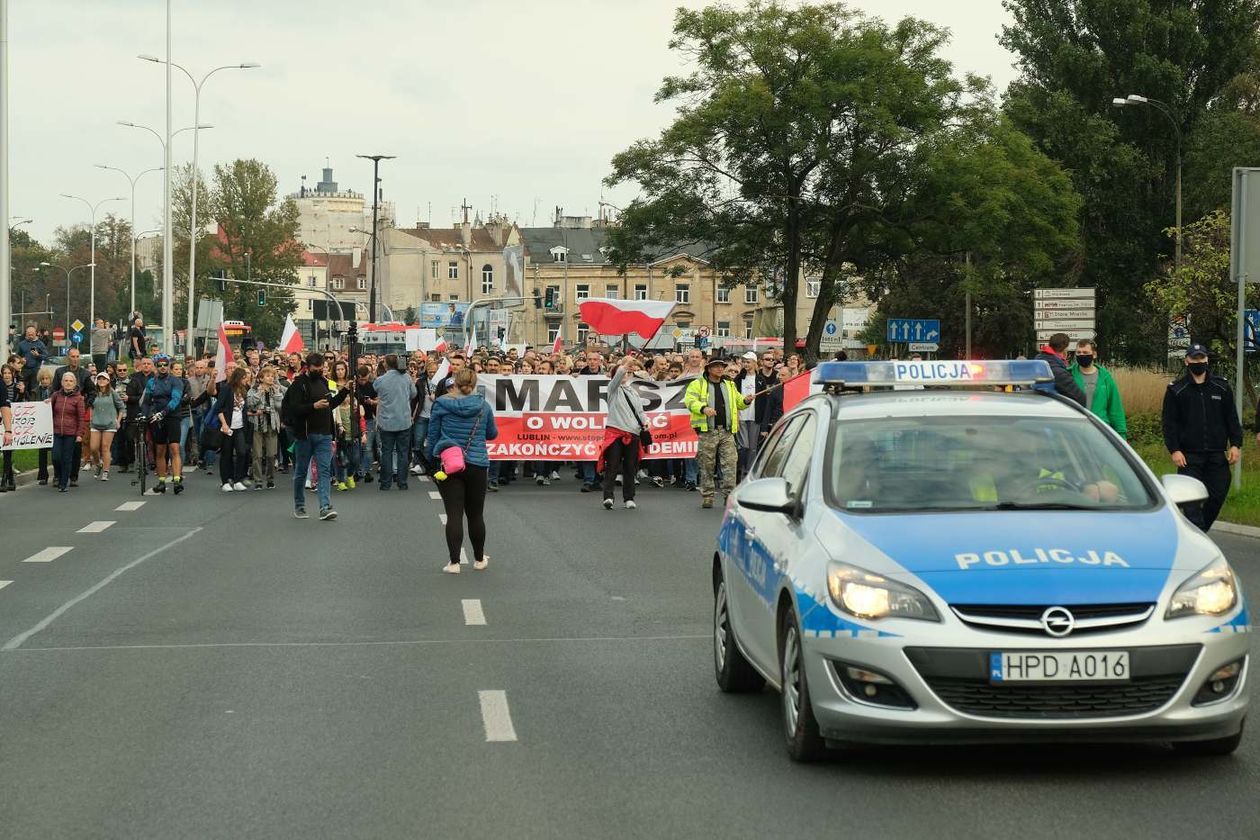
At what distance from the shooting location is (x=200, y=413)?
31.4m

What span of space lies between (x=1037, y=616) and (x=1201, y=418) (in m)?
9.25

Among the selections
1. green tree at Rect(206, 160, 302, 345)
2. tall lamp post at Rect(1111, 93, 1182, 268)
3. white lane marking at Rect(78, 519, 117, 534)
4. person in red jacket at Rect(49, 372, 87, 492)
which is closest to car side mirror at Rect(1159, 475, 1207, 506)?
white lane marking at Rect(78, 519, 117, 534)

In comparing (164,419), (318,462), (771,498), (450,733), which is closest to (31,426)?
(164,419)

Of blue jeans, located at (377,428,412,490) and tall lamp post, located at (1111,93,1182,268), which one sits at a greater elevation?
tall lamp post, located at (1111,93,1182,268)

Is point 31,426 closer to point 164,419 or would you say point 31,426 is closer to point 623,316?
point 164,419

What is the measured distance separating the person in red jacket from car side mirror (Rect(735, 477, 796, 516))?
20.5 m

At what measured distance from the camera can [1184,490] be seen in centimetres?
766

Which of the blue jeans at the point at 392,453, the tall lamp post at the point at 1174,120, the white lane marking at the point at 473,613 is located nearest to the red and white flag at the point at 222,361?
the blue jeans at the point at 392,453

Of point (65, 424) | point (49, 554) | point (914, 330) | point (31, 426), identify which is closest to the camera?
point (49, 554)

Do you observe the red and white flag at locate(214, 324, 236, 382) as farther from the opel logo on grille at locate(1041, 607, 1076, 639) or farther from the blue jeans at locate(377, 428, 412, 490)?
the opel logo on grille at locate(1041, 607, 1076, 639)

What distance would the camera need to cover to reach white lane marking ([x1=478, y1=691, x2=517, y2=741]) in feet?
26.5

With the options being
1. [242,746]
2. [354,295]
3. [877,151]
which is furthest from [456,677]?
[354,295]

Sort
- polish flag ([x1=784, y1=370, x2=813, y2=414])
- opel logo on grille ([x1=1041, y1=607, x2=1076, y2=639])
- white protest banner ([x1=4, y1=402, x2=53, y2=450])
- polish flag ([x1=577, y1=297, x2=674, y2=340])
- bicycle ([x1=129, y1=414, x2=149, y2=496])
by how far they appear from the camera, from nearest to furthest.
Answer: opel logo on grille ([x1=1041, y1=607, x2=1076, y2=639])
bicycle ([x1=129, y1=414, x2=149, y2=496])
polish flag ([x1=784, y1=370, x2=813, y2=414])
white protest banner ([x1=4, y1=402, x2=53, y2=450])
polish flag ([x1=577, y1=297, x2=674, y2=340])

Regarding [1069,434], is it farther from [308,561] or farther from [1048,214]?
[1048,214]
